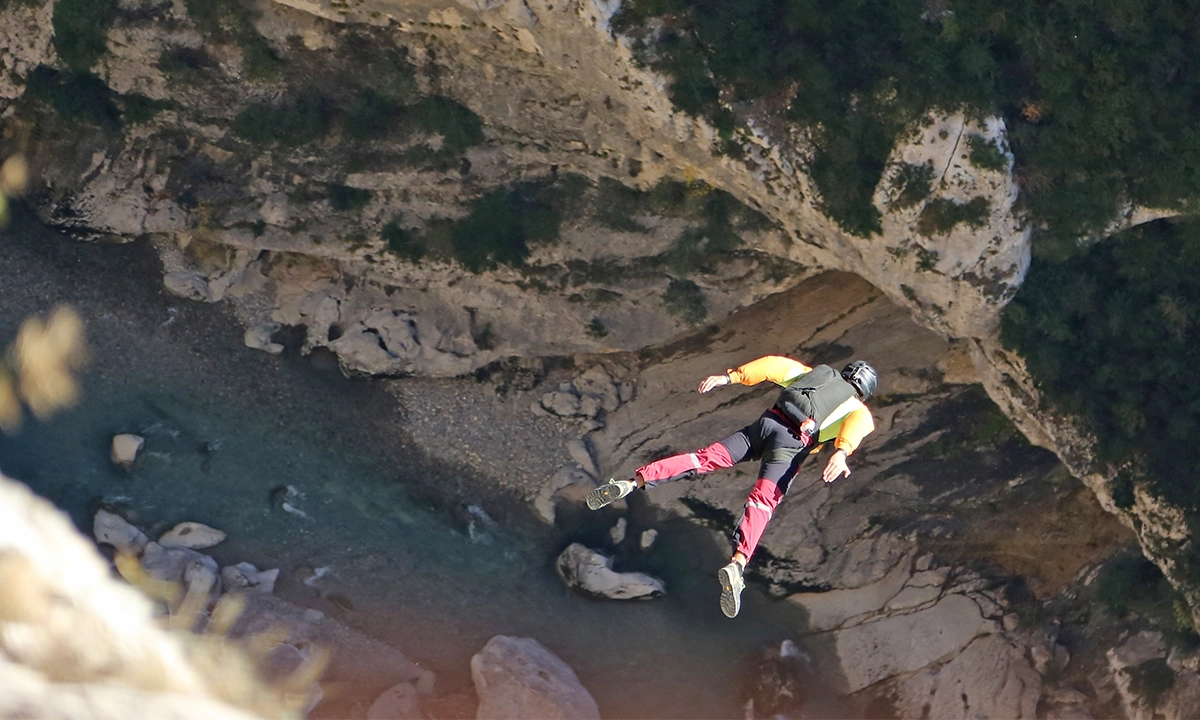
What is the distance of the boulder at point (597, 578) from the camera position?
2027 centimetres

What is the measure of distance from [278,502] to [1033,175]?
15224mm

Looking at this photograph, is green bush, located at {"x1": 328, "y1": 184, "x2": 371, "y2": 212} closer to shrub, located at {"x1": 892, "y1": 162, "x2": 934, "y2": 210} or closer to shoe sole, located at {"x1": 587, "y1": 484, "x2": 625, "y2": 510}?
shoe sole, located at {"x1": 587, "y1": 484, "x2": 625, "y2": 510}

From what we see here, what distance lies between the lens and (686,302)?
2025 cm

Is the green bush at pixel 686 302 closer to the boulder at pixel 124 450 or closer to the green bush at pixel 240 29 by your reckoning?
the green bush at pixel 240 29

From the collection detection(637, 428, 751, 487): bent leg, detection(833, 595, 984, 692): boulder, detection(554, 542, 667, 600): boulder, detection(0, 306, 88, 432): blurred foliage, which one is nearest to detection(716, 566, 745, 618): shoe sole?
detection(637, 428, 751, 487): bent leg

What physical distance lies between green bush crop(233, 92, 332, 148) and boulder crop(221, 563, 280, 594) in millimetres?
8377

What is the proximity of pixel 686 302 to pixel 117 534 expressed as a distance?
11.6m

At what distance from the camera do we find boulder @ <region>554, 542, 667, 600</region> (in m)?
20.3

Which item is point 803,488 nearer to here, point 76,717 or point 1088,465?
point 1088,465

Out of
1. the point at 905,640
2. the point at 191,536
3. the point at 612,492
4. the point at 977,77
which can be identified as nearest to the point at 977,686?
the point at 905,640

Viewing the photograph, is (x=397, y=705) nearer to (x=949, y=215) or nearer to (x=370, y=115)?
(x=370, y=115)

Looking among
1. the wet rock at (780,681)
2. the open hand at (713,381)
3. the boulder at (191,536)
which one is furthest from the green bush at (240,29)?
the wet rock at (780,681)

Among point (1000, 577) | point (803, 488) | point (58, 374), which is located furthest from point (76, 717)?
point (1000, 577)

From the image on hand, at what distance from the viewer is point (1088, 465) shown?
1770 centimetres
